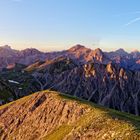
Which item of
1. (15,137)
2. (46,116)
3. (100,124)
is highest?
(100,124)

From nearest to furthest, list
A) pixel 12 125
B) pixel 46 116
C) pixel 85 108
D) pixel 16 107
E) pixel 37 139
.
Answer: pixel 85 108 → pixel 37 139 → pixel 46 116 → pixel 12 125 → pixel 16 107

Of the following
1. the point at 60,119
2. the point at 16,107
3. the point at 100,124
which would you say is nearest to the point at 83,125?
the point at 100,124

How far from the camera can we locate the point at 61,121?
84625 mm

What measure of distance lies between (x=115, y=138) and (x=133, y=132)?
317 centimetres

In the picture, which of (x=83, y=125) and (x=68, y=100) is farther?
(x=68, y=100)

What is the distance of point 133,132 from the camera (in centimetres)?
5447

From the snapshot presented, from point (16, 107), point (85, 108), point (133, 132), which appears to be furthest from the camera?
point (16, 107)

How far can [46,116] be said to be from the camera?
92562 mm

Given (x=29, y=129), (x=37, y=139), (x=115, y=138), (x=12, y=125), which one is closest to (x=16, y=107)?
(x=12, y=125)

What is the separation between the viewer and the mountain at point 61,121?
61062mm

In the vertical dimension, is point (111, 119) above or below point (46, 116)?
above

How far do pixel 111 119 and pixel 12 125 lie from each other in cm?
4296

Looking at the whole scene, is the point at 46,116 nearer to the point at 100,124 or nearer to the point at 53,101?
the point at 53,101

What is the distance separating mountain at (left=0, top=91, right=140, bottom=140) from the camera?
6106cm
